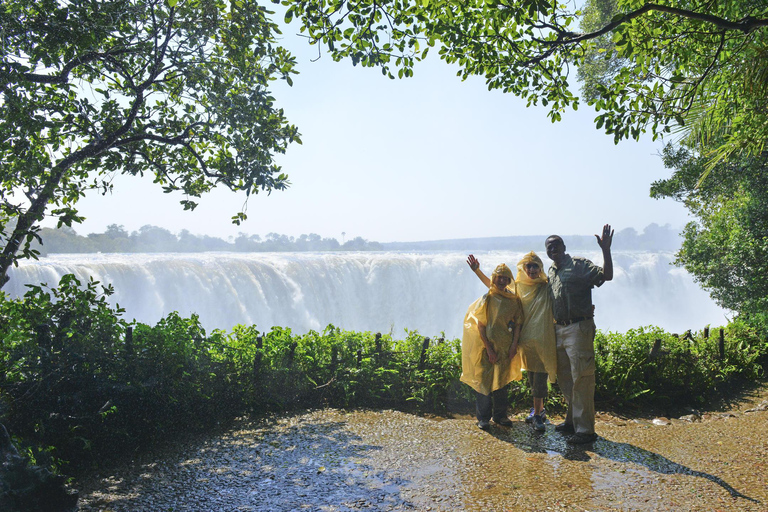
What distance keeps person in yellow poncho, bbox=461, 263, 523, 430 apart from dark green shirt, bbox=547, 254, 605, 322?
17.3 inches

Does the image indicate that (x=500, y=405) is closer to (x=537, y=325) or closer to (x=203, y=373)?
(x=537, y=325)

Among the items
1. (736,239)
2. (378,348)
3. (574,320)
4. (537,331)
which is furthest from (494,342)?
(736,239)

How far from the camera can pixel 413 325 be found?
22.5m

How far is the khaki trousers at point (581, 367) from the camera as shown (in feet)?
14.5

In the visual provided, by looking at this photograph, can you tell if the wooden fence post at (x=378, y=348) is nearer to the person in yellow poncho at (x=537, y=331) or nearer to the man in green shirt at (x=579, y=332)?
the person in yellow poncho at (x=537, y=331)

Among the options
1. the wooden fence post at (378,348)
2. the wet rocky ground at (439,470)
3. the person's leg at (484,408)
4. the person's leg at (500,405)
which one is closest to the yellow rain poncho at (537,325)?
the person's leg at (500,405)

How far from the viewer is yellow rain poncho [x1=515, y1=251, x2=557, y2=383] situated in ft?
15.1

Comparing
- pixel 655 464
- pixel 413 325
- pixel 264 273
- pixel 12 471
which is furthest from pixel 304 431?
pixel 413 325

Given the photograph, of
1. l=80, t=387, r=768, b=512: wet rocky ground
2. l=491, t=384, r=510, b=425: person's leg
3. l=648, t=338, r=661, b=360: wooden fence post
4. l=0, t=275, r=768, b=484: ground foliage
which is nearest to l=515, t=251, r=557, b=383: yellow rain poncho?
l=491, t=384, r=510, b=425: person's leg

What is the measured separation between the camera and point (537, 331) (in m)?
4.65

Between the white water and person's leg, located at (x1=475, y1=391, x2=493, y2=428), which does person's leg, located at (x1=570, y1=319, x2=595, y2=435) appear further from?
the white water

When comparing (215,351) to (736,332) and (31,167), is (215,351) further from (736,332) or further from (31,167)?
(736,332)

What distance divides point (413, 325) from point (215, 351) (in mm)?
17682

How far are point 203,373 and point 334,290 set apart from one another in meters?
14.4
